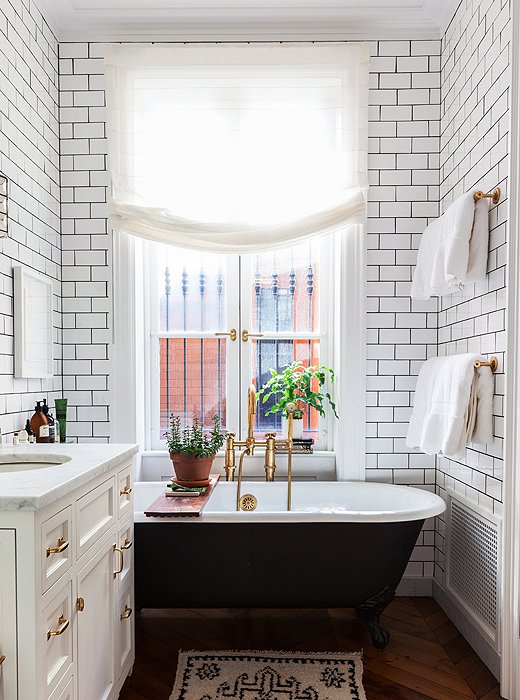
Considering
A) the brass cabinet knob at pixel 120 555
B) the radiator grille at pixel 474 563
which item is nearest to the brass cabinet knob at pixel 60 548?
the brass cabinet knob at pixel 120 555

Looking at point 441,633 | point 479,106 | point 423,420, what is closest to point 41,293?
point 423,420

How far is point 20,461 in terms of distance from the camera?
201 centimetres

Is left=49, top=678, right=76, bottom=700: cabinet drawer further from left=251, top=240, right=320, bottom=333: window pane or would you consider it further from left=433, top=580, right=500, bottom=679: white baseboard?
left=251, top=240, right=320, bottom=333: window pane

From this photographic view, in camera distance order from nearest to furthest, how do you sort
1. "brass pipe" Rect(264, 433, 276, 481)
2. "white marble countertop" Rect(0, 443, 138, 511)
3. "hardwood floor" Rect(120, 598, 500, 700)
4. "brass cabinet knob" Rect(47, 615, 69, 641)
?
"white marble countertop" Rect(0, 443, 138, 511) → "brass cabinet knob" Rect(47, 615, 69, 641) → "hardwood floor" Rect(120, 598, 500, 700) → "brass pipe" Rect(264, 433, 276, 481)

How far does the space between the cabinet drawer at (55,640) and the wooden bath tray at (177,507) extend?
832 mm

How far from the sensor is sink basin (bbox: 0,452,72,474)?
1982mm

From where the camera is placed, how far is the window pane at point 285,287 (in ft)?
11.1

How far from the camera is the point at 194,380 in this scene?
340 centimetres

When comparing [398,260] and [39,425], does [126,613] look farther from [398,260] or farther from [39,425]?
[398,260]

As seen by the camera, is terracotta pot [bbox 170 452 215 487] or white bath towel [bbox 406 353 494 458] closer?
white bath towel [bbox 406 353 494 458]

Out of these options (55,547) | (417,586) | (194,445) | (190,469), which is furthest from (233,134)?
(417,586)

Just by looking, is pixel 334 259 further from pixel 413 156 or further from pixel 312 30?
pixel 312 30

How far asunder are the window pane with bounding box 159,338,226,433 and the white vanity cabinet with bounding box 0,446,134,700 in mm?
1151

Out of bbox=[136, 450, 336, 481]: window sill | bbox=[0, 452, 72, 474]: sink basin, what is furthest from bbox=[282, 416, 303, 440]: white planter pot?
bbox=[0, 452, 72, 474]: sink basin
